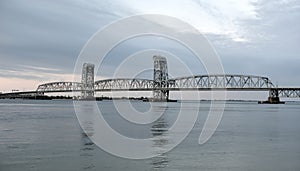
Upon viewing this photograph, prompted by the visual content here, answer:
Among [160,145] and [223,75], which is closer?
[160,145]

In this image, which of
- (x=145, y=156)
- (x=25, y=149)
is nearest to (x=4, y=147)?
(x=25, y=149)

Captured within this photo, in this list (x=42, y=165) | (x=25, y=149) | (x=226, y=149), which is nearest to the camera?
(x=42, y=165)

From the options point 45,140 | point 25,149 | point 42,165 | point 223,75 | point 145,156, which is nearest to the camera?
point 42,165

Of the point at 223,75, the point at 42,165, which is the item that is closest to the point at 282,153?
the point at 42,165

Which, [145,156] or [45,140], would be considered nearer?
[145,156]

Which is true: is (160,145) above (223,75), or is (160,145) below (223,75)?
below

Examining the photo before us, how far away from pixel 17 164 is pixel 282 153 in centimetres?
1396

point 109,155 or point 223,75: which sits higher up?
point 223,75

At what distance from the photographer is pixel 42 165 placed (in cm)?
1603

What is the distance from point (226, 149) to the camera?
21766 mm

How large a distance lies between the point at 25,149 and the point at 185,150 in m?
8.80

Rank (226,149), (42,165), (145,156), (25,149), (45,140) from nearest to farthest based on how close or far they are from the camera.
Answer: (42,165) → (145,156) → (25,149) → (226,149) → (45,140)

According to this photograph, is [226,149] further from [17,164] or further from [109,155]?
[17,164]

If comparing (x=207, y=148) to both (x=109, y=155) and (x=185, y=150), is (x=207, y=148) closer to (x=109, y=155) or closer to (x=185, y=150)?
(x=185, y=150)
